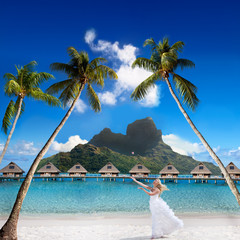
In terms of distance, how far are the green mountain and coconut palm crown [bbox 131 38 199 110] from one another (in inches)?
2973

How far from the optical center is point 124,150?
493ft

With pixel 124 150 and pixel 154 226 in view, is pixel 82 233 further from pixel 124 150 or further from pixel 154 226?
pixel 124 150

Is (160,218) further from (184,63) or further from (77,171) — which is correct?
(77,171)

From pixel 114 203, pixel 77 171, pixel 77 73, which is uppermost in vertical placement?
pixel 77 73

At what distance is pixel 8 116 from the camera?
488 inches

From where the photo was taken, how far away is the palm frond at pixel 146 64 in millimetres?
10828

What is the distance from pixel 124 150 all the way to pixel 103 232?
143860 millimetres

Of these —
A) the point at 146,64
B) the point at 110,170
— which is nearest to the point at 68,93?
the point at 146,64

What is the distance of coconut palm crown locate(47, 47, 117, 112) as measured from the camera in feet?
32.0

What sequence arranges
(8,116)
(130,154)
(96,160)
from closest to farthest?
(8,116), (96,160), (130,154)

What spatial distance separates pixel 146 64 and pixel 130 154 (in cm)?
13668

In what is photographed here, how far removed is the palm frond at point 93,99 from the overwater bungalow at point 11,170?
49124 millimetres

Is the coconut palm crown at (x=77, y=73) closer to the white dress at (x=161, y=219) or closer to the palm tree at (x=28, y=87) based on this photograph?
the palm tree at (x=28, y=87)

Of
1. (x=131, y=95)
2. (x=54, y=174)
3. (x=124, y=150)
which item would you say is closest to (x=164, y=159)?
(x=124, y=150)
